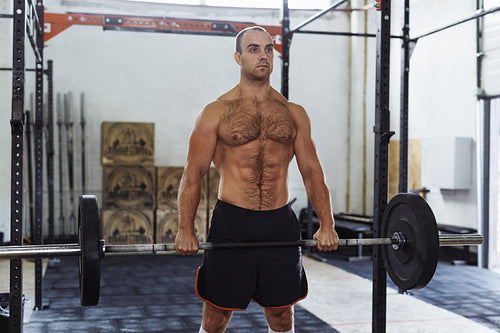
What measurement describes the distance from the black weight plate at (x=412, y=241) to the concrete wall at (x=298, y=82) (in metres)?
3.63

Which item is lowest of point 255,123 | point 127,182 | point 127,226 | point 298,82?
point 127,226

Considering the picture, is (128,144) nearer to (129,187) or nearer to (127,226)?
(129,187)

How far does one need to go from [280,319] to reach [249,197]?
54cm

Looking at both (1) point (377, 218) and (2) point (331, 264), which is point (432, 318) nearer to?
(1) point (377, 218)

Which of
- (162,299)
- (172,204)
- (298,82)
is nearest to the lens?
(162,299)

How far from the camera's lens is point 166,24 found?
4949 millimetres

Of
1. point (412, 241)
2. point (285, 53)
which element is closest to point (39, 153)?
point (285, 53)

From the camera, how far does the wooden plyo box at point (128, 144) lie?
6.27m

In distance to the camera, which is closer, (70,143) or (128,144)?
(128,144)

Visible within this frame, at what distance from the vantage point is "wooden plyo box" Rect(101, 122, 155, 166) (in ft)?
20.6

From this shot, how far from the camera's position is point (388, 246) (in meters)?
2.54

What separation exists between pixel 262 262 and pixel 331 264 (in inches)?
145

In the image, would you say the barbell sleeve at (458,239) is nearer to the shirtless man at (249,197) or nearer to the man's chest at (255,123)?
the shirtless man at (249,197)

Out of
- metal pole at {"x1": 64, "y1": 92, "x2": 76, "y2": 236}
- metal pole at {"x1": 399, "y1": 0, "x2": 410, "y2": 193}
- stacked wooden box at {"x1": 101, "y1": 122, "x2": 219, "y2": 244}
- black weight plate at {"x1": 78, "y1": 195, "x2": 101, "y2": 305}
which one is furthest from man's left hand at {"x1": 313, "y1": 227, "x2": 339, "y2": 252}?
metal pole at {"x1": 64, "y1": 92, "x2": 76, "y2": 236}
